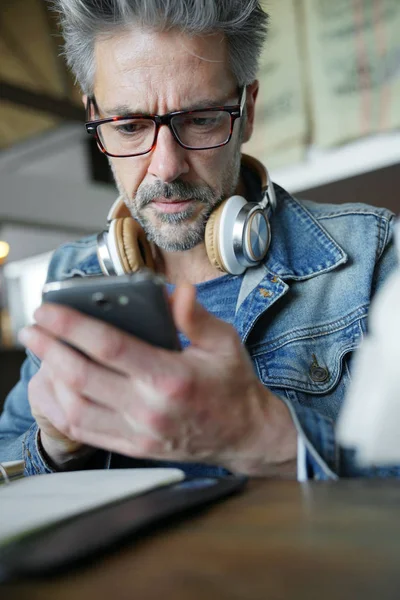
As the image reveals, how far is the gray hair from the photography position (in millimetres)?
1176

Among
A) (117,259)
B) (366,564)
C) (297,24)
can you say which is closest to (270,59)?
(297,24)

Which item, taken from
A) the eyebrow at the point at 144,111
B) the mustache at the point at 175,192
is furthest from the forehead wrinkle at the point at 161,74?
the mustache at the point at 175,192

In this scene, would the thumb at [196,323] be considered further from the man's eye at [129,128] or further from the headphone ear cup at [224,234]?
the man's eye at [129,128]

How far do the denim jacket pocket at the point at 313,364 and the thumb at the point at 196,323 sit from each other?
505 mm

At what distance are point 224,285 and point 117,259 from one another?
240mm

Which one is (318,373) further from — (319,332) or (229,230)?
(229,230)

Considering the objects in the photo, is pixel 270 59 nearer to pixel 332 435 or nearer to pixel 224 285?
pixel 224 285

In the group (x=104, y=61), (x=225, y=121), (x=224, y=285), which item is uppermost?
(x=104, y=61)

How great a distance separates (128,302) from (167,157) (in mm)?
621

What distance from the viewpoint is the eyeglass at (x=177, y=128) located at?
1.18m

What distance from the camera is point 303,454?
726 mm

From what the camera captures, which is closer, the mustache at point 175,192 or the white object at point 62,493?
the white object at point 62,493

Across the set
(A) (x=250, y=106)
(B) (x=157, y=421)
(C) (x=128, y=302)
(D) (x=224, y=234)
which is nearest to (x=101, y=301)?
(C) (x=128, y=302)

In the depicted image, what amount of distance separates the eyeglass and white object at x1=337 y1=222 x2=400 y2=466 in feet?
2.59
